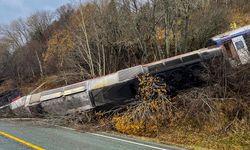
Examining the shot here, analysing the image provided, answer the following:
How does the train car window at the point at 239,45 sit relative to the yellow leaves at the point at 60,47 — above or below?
below

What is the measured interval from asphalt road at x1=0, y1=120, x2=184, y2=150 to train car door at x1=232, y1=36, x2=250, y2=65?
6789 millimetres

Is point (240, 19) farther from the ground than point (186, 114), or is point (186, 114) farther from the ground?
point (240, 19)

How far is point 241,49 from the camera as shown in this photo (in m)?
20.2

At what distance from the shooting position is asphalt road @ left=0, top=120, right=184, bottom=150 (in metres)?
13.2

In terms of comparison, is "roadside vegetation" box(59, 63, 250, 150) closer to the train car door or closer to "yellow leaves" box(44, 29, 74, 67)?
the train car door

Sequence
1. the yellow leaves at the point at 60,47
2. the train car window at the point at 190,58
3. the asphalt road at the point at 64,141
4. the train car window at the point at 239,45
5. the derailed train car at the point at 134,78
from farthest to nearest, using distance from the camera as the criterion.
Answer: the yellow leaves at the point at 60,47 < the train car window at the point at 239,45 < the train car window at the point at 190,58 < the derailed train car at the point at 134,78 < the asphalt road at the point at 64,141

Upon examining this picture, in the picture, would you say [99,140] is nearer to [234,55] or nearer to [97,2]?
[234,55]

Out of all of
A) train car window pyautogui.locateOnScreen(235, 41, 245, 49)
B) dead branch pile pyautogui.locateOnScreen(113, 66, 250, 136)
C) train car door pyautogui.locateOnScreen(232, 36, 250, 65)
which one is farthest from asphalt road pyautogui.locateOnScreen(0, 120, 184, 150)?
train car window pyautogui.locateOnScreen(235, 41, 245, 49)

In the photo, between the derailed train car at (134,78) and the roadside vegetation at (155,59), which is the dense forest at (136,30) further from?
the derailed train car at (134,78)

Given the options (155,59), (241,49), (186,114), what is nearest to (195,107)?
(186,114)

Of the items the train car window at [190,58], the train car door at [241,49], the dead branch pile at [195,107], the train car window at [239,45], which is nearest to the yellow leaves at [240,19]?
the train car door at [241,49]

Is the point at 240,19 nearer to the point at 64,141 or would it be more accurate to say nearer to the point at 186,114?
the point at 186,114

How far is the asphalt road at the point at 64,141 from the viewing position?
13.2 metres

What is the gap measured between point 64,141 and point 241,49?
35.7 feet
